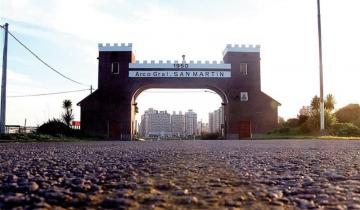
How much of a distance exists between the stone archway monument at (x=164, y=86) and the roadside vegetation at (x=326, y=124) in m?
3.15

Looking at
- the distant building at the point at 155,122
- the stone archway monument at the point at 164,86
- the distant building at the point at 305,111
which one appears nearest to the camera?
the distant building at the point at 305,111

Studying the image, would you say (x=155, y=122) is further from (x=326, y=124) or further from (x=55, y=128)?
(x=55, y=128)

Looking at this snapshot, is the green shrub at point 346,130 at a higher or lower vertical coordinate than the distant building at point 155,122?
lower

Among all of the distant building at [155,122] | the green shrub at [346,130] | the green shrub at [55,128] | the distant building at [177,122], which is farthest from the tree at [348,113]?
the distant building at [177,122]

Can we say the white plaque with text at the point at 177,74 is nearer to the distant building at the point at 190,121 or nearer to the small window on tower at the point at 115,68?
the small window on tower at the point at 115,68

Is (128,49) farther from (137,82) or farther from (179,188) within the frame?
(179,188)

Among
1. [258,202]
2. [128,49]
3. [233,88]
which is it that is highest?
[128,49]

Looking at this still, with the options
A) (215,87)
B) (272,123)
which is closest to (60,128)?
(215,87)

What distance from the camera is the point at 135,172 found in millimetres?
3877

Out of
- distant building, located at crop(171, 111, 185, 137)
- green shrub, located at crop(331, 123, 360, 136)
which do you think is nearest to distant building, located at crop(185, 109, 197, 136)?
distant building, located at crop(171, 111, 185, 137)

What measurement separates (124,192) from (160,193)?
0.23 meters

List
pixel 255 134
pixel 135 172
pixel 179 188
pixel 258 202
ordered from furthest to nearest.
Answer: pixel 255 134 → pixel 135 172 → pixel 179 188 → pixel 258 202

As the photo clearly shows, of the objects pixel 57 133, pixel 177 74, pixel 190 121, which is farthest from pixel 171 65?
pixel 190 121

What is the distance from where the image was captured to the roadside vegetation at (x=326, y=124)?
2925cm
